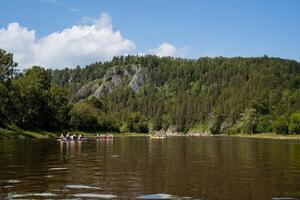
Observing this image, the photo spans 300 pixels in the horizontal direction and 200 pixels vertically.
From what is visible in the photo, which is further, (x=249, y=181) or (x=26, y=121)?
(x=26, y=121)

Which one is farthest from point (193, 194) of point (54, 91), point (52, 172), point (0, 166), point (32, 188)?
point (54, 91)

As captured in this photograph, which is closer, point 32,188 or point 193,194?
point 193,194

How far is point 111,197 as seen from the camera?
25.2m

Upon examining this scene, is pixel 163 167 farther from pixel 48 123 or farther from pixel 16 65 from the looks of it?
pixel 48 123

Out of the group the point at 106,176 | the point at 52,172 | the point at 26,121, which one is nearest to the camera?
the point at 106,176

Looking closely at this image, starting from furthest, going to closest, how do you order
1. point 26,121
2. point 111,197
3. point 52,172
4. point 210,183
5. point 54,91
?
point 54,91
point 26,121
point 52,172
point 210,183
point 111,197

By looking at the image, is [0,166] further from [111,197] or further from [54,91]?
[54,91]

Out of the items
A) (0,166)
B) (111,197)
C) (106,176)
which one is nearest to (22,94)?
(0,166)

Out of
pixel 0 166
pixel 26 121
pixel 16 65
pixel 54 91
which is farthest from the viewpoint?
pixel 54 91

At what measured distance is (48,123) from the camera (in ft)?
604

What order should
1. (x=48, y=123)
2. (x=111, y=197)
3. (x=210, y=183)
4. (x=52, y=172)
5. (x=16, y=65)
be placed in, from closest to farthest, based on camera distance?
(x=111, y=197), (x=210, y=183), (x=52, y=172), (x=16, y=65), (x=48, y=123)

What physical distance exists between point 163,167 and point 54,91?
163 meters

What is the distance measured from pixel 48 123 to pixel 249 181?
158925mm

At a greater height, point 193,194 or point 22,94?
point 22,94
